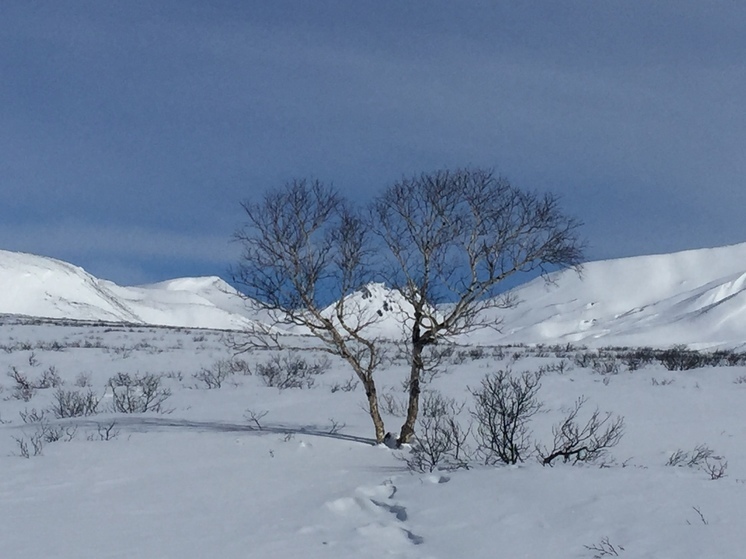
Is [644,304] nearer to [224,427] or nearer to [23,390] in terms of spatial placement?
[23,390]

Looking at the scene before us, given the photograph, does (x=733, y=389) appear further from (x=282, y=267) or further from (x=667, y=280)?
(x=667, y=280)

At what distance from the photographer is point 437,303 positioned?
10.7 m

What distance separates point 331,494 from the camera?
304 inches

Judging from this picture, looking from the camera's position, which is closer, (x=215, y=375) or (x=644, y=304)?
(x=215, y=375)

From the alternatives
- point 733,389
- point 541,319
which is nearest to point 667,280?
point 541,319

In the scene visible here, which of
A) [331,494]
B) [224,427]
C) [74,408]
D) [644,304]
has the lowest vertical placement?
[331,494]

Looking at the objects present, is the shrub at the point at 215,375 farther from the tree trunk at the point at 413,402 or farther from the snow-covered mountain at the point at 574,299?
the snow-covered mountain at the point at 574,299

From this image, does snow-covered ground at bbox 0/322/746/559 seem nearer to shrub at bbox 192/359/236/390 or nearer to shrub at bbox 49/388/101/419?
shrub at bbox 49/388/101/419

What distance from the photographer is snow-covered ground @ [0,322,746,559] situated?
5.83 m

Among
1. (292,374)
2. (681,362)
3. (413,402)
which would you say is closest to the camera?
(413,402)

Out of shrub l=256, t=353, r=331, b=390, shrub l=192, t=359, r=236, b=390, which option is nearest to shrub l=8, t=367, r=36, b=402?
shrub l=192, t=359, r=236, b=390

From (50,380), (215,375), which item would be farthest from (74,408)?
(215,375)

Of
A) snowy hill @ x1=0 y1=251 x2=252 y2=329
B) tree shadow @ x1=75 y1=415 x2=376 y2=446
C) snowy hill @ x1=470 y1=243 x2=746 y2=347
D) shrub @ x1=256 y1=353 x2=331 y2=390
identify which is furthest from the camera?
snowy hill @ x1=0 y1=251 x2=252 y2=329

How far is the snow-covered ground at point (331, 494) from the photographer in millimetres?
5828
